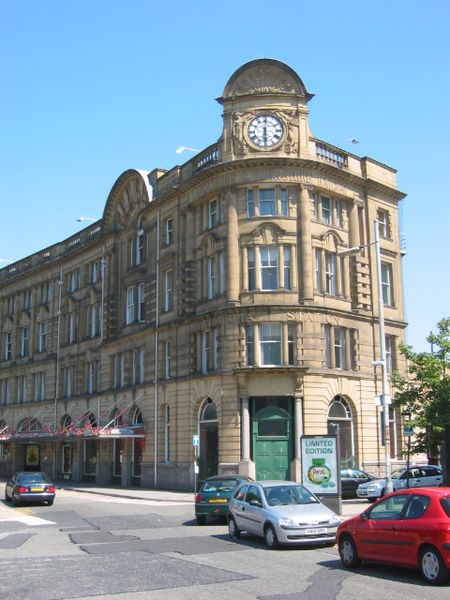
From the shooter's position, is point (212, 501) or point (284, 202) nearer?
point (212, 501)

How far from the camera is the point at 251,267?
36.1 m

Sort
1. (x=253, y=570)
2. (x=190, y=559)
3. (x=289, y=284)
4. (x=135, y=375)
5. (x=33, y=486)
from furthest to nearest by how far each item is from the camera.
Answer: (x=135, y=375), (x=289, y=284), (x=33, y=486), (x=190, y=559), (x=253, y=570)

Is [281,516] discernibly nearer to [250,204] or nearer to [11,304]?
[250,204]

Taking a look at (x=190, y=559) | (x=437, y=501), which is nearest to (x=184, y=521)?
(x=190, y=559)

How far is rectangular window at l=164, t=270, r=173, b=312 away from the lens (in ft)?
138

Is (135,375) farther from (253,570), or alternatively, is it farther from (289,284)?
(253,570)

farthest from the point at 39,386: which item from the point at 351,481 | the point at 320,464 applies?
the point at 320,464

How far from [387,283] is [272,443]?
44.5 feet

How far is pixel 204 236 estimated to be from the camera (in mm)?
38938

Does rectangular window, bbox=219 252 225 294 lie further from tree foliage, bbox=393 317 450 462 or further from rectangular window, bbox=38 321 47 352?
rectangular window, bbox=38 321 47 352

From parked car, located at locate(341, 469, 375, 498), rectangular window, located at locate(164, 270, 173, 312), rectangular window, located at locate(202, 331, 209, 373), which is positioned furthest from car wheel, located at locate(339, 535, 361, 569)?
rectangular window, located at locate(164, 270, 173, 312)

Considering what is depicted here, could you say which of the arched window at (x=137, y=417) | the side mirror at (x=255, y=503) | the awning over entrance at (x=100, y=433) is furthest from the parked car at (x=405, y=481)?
the arched window at (x=137, y=417)

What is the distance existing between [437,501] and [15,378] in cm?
5685

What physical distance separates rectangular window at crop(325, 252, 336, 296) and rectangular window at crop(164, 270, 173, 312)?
9.77 meters
